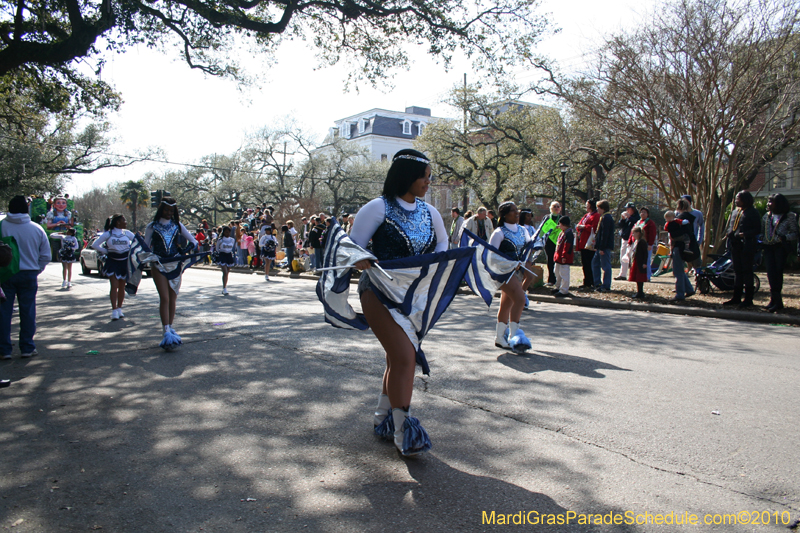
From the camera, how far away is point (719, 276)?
11.3 metres

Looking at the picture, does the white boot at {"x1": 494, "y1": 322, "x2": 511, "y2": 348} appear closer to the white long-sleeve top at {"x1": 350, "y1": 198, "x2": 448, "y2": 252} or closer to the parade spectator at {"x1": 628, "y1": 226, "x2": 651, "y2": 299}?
the white long-sleeve top at {"x1": 350, "y1": 198, "x2": 448, "y2": 252}

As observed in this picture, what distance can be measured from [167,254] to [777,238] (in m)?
9.78

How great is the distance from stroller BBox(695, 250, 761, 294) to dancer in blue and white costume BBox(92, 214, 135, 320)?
37.2 ft

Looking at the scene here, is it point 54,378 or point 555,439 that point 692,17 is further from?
point 54,378

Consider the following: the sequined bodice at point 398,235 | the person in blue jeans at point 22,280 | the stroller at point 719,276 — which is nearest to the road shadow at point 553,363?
the sequined bodice at point 398,235

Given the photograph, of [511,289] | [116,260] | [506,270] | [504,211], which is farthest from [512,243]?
[116,260]

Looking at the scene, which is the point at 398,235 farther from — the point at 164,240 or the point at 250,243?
the point at 250,243

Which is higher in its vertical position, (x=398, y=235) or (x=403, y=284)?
(x=398, y=235)

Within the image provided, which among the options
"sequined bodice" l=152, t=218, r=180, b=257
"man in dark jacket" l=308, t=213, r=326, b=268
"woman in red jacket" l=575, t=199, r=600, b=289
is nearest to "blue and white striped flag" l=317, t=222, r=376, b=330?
"sequined bodice" l=152, t=218, r=180, b=257

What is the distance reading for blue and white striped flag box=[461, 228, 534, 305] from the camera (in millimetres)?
5188

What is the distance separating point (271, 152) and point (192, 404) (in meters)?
48.9

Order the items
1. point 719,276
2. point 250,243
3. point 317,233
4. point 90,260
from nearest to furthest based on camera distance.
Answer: point 719,276 < point 317,233 < point 90,260 < point 250,243

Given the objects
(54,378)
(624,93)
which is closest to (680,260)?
(624,93)

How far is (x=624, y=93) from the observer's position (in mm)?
14336
